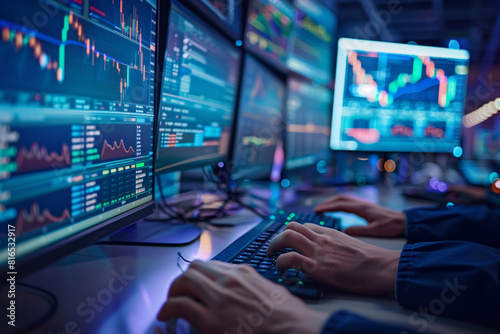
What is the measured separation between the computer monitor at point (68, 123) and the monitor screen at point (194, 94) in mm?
165

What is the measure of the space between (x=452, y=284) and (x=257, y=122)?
3.68ft

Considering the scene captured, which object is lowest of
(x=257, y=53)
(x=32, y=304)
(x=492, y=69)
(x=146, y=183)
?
(x=32, y=304)

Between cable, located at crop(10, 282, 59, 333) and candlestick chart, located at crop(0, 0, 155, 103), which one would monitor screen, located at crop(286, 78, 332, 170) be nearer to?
candlestick chart, located at crop(0, 0, 155, 103)

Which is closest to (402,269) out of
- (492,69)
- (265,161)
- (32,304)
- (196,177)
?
(32,304)

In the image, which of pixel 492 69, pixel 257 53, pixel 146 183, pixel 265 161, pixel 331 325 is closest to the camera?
pixel 331 325

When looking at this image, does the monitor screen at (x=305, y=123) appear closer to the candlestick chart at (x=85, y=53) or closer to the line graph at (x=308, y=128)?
the line graph at (x=308, y=128)

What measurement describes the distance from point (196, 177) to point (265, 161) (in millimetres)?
360

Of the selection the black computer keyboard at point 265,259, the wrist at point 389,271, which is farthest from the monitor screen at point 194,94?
the wrist at point 389,271

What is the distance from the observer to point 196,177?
154 centimetres

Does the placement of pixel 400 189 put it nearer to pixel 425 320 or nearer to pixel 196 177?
pixel 196 177

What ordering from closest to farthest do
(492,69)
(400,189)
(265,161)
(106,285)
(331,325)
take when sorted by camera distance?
(331,325) < (106,285) < (265,161) < (400,189) < (492,69)

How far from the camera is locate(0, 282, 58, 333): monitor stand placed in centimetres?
43

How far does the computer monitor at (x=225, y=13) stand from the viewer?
100 centimetres

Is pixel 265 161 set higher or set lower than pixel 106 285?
higher
